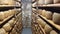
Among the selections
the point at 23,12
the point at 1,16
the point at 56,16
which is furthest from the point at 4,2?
the point at 23,12

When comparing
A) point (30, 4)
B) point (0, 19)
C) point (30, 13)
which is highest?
point (0, 19)

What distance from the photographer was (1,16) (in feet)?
7.89

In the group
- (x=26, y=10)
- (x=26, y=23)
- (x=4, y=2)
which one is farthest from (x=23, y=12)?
(x=4, y=2)

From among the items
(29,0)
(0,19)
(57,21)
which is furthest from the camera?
(29,0)

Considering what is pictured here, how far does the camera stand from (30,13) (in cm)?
934

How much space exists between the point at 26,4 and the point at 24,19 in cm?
107

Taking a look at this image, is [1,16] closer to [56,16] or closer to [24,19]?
[56,16]

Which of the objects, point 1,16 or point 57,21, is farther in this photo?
point 1,16

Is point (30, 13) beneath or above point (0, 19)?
beneath

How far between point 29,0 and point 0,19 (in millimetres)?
7022

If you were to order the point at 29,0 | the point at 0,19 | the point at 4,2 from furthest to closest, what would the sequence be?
1. the point at 29,0
2. the point at 4,2
3. the point at 0,19

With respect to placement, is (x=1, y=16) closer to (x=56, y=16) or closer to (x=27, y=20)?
A: (x=56, y=16)

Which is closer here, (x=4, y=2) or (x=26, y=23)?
(x=4, y=2)

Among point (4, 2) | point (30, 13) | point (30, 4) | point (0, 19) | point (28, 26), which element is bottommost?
point (28, 26)
